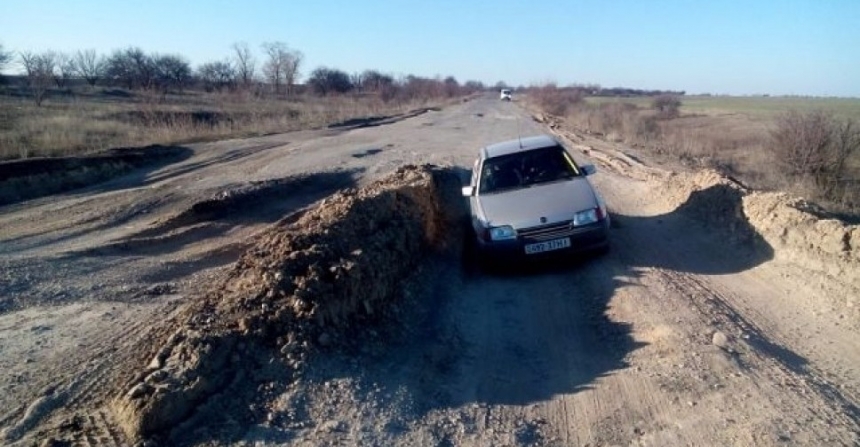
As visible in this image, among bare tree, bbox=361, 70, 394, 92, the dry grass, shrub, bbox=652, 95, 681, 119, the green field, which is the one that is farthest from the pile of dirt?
bare tree, bbox=361, 70, 394, 92

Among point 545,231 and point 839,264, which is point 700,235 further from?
point 545,231

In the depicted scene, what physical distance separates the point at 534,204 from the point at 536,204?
0.03 metres

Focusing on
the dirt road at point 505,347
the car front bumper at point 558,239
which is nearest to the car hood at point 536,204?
the car front bumper at point 558,239

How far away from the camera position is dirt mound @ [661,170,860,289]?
23.8 feet

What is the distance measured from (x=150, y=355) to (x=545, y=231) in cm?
473

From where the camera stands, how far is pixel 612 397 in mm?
4809

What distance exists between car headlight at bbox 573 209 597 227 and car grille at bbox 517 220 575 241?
0.46ft

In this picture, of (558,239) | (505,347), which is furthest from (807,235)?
(505,347)

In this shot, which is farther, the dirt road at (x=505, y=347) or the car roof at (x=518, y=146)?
the car roof at (x=518, y=146)

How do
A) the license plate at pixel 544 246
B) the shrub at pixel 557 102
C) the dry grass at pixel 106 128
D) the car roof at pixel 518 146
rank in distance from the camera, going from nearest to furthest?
the license plate at pixel 544 246, the car roof at pixel 518 146, the dry grass at pixel 106 128, the shrub at pixel 557 102

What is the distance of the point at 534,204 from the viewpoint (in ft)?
27.1

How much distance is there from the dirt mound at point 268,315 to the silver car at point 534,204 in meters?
1.15

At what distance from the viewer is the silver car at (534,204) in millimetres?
7875

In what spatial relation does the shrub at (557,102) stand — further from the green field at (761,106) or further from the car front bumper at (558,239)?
the car front bumper at (558,239)
